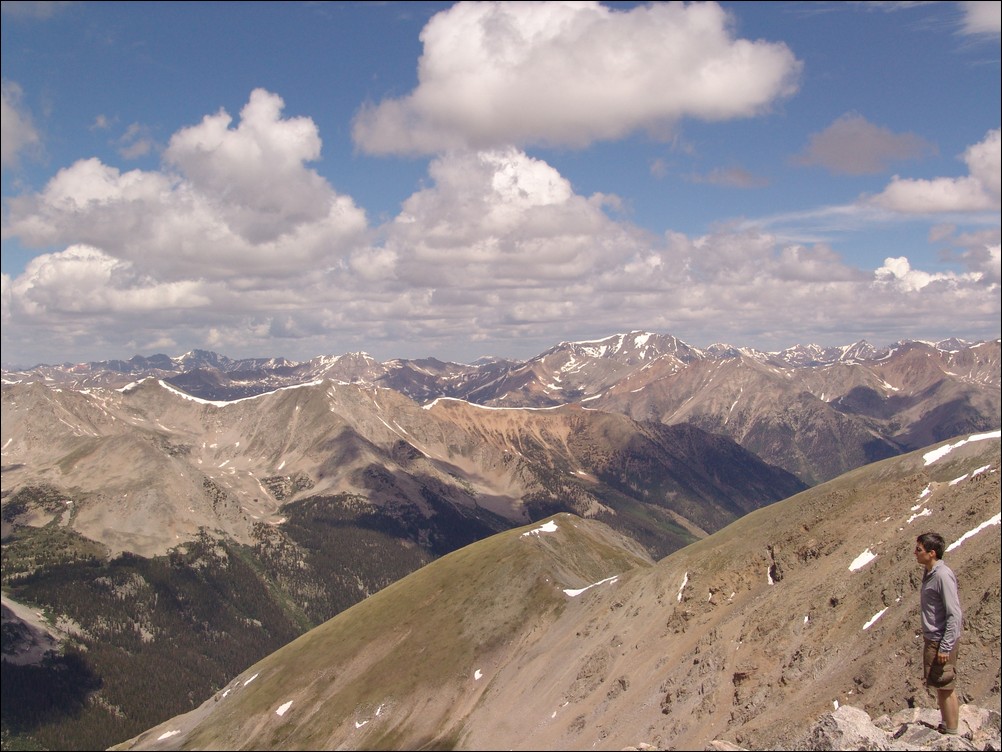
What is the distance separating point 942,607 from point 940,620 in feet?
1.88

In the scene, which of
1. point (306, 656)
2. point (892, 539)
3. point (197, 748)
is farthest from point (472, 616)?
point (892, 539)

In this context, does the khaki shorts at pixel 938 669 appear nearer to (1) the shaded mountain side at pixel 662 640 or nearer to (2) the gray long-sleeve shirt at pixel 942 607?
(2) the gray long-sleeve shirt at pixel 942 607

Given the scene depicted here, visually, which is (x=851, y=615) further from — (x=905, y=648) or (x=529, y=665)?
(x=529, y=665)

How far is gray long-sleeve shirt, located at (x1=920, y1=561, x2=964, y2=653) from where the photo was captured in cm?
2514

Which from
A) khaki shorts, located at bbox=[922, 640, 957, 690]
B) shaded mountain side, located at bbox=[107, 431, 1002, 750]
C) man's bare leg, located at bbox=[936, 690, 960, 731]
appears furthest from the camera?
shaded mountain side, located at bbox=[107, 431, 1002, 750]

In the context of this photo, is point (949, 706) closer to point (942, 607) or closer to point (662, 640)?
point (942, 607)

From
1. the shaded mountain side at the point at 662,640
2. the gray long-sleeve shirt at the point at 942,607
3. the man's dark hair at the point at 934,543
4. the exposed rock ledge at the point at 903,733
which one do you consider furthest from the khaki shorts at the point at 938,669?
the shaded mountain side at the point at 662,640

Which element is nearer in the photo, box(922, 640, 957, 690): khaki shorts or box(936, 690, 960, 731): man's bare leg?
box(922, 640, 957, 690): khaki shorts

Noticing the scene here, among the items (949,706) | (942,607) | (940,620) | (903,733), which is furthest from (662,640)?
(942,607)

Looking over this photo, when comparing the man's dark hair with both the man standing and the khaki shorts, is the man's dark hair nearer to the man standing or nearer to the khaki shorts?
the man standing

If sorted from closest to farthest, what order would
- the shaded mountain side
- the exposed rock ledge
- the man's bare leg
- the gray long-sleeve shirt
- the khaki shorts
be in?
the gray long-sleeve shirt → the khaki shorts → the man's bare leg → the exposed rock ledge → the shaded mountain side

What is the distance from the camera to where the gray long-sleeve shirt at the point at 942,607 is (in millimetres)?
25141

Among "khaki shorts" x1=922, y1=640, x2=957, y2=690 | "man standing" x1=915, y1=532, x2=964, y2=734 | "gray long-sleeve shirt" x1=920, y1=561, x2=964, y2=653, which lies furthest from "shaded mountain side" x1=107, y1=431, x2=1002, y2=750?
"gray long-sleeve shirt" x1=920, y1=561, x2=964, y2=653

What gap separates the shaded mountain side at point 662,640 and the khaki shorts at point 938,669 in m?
21.0
